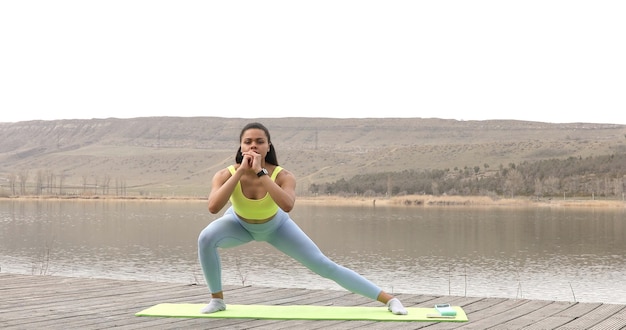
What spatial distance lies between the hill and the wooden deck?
87740mm

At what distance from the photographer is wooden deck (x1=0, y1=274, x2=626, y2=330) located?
236 inches

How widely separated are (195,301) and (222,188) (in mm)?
1751

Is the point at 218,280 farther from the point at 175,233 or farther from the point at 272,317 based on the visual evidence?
the point at 175,233

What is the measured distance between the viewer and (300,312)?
654 centimetres

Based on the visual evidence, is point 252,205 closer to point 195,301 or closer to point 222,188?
point 222,188

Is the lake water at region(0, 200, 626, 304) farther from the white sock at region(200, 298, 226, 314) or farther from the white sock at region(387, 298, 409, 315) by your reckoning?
the white sock at region(387, 298, 409, 315)

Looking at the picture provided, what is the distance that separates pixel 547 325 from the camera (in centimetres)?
599

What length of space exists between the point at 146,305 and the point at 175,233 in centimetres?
2624

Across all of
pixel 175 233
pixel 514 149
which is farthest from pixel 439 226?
pixel 514 149

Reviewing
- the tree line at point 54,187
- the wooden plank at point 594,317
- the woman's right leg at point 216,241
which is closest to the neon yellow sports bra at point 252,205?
the woman's right leg at point 216,241

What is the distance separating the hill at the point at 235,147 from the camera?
107188mm

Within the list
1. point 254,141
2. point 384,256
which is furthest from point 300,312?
point 384,256

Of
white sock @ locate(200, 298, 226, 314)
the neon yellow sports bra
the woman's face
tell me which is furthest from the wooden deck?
the woman's face

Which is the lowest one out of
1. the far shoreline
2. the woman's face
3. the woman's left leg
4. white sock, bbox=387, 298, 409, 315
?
the far shoreline
